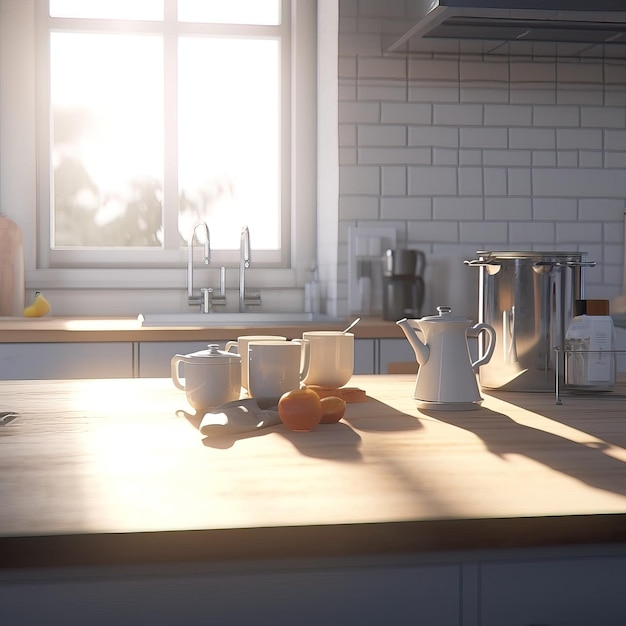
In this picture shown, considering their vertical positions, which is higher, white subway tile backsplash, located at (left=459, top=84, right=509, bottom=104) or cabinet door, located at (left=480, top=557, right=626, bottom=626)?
white subway tile backsplash, located at (left=459, top=84, right=509, bottom=104)

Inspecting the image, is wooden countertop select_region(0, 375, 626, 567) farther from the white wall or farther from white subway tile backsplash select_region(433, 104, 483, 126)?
white subway tile backsplash select_region(433, 104, 483, 126)

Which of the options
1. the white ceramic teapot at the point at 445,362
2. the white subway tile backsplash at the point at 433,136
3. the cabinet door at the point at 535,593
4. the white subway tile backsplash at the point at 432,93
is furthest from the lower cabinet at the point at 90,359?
the cabinet door at the point at 535,593

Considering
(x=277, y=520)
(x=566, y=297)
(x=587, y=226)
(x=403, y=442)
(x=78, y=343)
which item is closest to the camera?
(x=277, y=520)

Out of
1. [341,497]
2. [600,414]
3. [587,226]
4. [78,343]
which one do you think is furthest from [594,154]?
[341,497]

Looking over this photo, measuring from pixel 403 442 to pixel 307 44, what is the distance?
300 cm

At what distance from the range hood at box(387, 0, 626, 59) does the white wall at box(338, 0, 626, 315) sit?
0.12 m

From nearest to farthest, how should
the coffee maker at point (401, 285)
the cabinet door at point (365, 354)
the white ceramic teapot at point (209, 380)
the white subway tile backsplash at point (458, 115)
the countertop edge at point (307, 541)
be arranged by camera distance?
1. the countertop edge at point (307, 541)
2. the white ceramic teapot at point (209, 380)
3. the cabinet door at point (365, 354)
4. the coffee maker at point (401, 285)
5. the white subway tile backsplash at point (458, 115)

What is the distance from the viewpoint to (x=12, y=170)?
362 cm

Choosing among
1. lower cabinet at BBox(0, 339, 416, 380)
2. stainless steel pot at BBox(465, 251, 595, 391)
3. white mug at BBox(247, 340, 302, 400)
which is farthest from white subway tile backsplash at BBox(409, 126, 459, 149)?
white mug at BBox(247, 340, 302, 400)

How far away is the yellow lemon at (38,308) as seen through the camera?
3385 millimetres

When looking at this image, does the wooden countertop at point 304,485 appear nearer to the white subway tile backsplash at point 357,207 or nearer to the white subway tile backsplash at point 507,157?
the white subway tile backsplash at point 357,207

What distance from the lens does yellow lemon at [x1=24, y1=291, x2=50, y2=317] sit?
133 inches

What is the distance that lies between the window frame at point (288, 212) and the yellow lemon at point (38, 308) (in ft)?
0.84

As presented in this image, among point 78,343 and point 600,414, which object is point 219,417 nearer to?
point 600,414
